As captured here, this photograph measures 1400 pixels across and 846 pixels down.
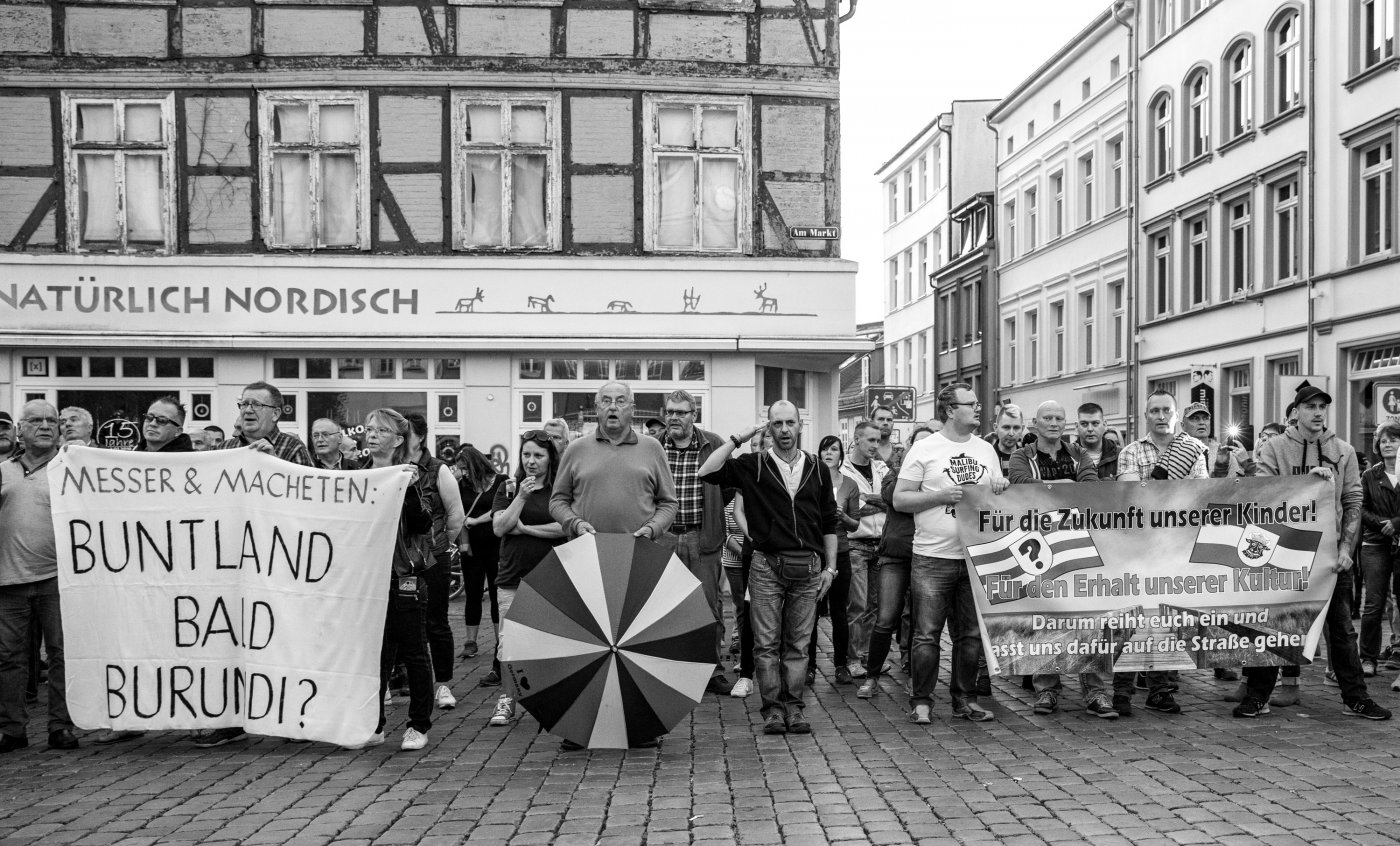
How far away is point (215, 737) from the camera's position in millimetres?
8258

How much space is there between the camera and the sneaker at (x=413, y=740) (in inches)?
316

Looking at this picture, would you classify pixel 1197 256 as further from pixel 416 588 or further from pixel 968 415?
pixel 416 588

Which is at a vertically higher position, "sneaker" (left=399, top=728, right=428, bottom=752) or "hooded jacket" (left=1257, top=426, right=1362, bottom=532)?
"hooded jacket" (left=1257, top=426, right=1362, bottom=532)

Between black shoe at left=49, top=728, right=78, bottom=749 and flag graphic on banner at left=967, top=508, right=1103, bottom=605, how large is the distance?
5.26 m

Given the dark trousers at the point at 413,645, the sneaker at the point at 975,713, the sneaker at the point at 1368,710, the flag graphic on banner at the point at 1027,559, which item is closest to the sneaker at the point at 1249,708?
the sneaker at the point at 1368,710

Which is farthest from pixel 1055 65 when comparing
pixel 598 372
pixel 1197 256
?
pixel 598 372

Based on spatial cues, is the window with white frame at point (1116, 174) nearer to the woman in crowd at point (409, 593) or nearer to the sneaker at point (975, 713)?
the sneaker at point (975, 713)

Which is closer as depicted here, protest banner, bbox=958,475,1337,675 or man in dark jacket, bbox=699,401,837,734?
man in dark jacket, bbox=699,401,837,734

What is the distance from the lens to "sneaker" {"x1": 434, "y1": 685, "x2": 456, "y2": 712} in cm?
951

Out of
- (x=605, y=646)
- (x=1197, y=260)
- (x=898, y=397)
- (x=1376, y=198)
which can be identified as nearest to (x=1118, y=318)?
(x=1197, y=260)

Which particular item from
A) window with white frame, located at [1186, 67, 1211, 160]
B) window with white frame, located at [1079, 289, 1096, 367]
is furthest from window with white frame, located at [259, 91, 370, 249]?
window with white frame, located at [1079, 289, 1096, 367]

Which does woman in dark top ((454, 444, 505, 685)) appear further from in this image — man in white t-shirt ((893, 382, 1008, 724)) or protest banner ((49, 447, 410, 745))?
man in white t-shirt ((893, 382, 1008, 724))

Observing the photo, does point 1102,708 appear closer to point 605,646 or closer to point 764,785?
point 764,785

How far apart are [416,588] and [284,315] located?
12749mm
